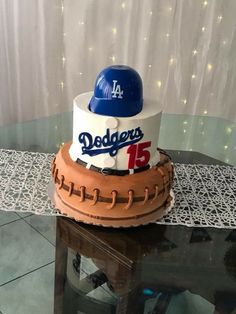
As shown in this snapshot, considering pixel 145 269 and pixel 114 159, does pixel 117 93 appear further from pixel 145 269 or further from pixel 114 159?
pixel 145 269

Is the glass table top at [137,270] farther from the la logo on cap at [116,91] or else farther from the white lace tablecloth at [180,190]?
the la logo on cap at [116,91]

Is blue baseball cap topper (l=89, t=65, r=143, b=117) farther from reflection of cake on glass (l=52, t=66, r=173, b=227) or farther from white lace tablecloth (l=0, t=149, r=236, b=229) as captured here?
white lace tablecloth (l=0, t=149, r=236, b=229)

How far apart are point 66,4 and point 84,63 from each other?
28 cm

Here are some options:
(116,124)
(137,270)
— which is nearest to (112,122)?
(116,124)

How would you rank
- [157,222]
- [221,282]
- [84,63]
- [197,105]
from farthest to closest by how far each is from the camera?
[197,105]
[84,63]
[157,222]
[221,282]

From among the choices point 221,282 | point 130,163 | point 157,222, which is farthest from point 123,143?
point 221,282

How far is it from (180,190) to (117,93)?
334 millimetres

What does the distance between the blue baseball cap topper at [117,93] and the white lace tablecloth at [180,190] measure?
0.82 ft

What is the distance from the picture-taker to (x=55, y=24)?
A: 1823mm

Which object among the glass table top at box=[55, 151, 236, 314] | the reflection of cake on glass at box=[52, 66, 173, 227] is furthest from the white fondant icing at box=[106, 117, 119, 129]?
the glass table top at box=[55, 151, 236, 314]

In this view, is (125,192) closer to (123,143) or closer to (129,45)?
(123,143)

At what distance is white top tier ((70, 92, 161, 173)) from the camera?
0.75 m

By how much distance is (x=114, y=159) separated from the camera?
0.77 metres

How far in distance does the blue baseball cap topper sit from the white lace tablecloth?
0.25 m
